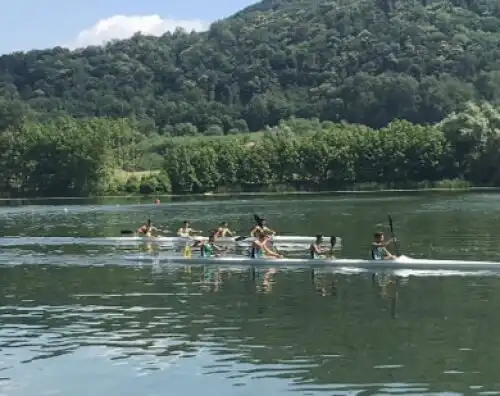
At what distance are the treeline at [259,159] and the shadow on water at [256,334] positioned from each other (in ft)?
311

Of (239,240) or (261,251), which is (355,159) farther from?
(261,251)

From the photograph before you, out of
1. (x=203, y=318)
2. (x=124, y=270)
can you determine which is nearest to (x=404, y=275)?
(x=203, y=318)

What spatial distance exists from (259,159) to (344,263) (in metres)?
97.5

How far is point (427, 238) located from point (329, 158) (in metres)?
79.6

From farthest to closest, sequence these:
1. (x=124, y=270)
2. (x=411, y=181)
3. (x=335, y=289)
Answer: (x=411, y=181) < (x=124, y=270) < (x=335, y=289)

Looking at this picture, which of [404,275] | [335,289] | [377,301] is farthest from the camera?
[404,275]

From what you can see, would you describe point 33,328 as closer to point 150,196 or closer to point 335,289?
point 335,289

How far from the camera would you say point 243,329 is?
2348 cm

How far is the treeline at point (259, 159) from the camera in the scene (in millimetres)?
124750

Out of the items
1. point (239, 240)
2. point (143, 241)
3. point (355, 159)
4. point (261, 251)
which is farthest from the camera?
point (355, 159)

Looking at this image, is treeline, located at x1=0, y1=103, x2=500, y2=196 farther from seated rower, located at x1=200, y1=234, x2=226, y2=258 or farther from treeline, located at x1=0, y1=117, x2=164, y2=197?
seated rower, located at x1=200, y1=234, x2=226, y2=258

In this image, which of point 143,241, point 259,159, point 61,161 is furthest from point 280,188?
point 143,241

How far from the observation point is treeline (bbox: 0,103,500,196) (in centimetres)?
12475

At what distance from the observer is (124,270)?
126 ft
